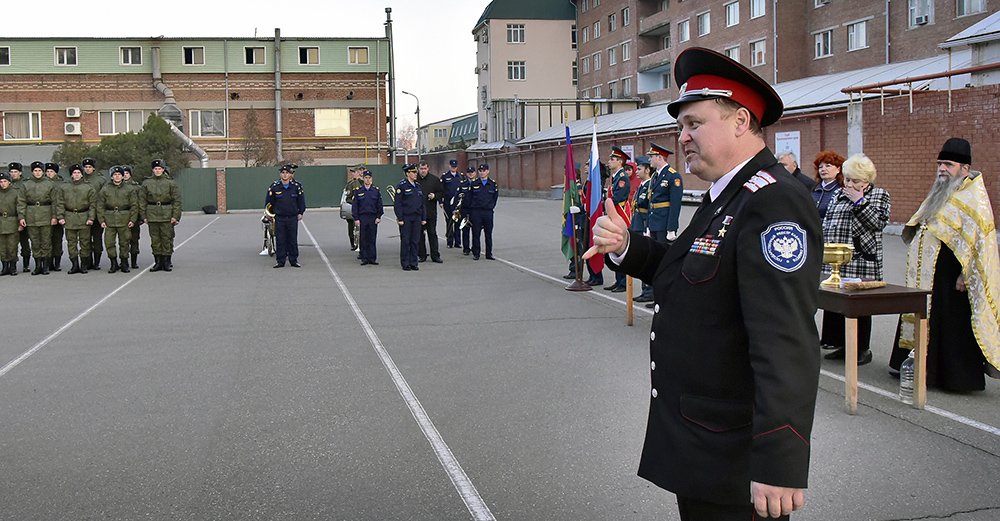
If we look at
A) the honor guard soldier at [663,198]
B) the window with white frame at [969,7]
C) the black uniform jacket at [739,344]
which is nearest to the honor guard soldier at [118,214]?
the honor guard soldier at [663,198]

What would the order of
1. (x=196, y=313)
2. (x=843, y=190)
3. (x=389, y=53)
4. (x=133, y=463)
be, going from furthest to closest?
(x=389, y=53) < (x=196, y=313) < (x=843, y=190) < (x=133, y=463)

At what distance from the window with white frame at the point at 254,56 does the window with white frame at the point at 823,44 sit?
1307 inches

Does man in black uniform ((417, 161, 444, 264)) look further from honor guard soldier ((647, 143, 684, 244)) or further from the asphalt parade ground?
honor guard soldier ((647, 143, 684, 244))

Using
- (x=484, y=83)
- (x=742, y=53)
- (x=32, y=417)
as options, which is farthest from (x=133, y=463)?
(x=484, y=83)

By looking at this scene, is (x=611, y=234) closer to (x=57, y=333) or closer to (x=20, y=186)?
(x=57, y=333)

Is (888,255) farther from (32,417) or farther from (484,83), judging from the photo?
(484,83)

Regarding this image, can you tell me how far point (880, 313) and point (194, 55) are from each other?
55.2 meters

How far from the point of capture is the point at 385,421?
636 cm

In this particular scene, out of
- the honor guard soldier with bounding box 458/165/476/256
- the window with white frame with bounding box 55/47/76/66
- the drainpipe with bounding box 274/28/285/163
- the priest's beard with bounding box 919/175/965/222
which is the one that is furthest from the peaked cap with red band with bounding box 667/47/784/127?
the window with white frame with bounding box 55/47/76/66

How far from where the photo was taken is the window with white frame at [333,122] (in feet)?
186

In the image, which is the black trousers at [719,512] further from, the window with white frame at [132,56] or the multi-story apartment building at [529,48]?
the multi-story apartment building at [529,48]

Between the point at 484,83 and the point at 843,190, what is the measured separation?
71953 millimetres

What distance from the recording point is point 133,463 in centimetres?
543

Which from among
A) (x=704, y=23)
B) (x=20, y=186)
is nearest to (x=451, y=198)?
(x=20, y=186)
